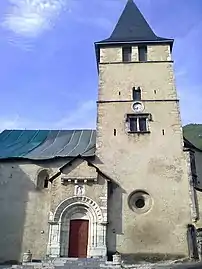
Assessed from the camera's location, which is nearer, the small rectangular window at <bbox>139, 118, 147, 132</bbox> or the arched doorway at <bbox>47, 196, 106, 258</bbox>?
the arched doorway at <bbox>47, 196, 106, 258</bbox>

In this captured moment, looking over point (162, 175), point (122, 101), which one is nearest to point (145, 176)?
point (162, 175)

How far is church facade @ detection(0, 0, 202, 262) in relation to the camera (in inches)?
733

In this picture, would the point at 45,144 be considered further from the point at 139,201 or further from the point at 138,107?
the point at 139,201

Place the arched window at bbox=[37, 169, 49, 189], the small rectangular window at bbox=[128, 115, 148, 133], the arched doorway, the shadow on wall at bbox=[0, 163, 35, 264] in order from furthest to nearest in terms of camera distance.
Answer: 1. the small rectangular window at bbox=[128, 115, 148, 133]
2. the arched window at bbox=[37, 169, 49, 189]
3. the shadow on wall at bbox=[0, 163, 35, 264]
4. the arched doorway

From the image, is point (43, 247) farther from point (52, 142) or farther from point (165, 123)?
point (165, 123)

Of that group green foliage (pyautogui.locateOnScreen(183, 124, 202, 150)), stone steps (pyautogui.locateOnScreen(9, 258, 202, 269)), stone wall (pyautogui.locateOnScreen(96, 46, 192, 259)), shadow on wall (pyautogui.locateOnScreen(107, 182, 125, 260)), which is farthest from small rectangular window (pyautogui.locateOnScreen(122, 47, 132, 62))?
green foliage (pyautogui.locateOnScreen(183, 124, 202, 150))

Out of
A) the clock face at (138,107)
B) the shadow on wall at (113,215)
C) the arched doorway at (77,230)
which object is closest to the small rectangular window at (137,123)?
the clock face at (138,107)

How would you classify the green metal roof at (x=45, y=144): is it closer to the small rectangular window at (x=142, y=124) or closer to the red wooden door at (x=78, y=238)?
the small rectangular window at (x=142, y=124)

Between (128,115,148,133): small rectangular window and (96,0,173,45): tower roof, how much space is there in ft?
22.3

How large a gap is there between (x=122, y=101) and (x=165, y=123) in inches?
131

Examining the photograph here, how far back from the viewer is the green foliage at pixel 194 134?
4531 centimetres

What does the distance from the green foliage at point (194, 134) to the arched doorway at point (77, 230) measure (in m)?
26.9

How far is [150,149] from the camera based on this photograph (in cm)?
2097

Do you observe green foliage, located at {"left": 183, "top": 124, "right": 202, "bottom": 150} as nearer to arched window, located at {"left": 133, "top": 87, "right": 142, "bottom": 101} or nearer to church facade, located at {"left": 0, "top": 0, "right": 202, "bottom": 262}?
arched window, located at {"left": 133, "top": 87, "right": 142, "bottom": 101}
